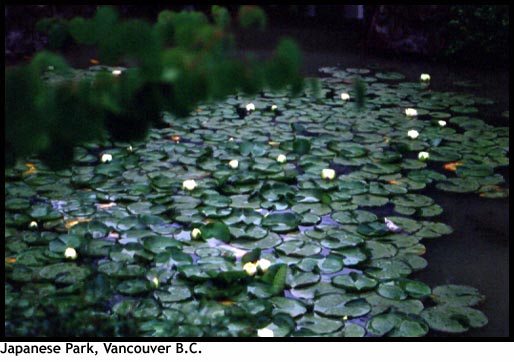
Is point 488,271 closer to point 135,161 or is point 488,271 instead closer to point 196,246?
point 196,246

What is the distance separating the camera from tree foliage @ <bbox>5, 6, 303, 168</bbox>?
661 millimetres

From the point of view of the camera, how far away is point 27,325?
59.6 inches

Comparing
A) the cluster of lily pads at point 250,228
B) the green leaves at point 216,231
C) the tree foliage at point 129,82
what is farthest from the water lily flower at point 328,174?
the tree foliage at point 129,82

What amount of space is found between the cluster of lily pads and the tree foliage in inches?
31.0

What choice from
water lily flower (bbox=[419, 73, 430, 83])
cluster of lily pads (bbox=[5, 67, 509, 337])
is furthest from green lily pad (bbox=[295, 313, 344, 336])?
water lily flower (bbox=[419, 73, 430, 83])

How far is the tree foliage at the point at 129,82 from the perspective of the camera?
66 centimetres

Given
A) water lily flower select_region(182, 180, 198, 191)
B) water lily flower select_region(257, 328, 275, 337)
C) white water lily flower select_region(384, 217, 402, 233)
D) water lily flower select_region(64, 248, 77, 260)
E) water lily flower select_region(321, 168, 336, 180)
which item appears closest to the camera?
water lily flower select_region(257, 328, 275, 337)

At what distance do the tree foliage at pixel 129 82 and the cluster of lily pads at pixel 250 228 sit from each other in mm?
786

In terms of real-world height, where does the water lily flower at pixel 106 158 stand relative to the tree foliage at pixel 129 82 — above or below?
below

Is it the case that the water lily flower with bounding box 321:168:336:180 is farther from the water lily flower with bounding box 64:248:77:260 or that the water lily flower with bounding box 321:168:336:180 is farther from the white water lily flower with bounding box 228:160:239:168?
the water lily flower with bounding box 64:248:77:260

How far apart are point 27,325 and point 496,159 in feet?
7.12

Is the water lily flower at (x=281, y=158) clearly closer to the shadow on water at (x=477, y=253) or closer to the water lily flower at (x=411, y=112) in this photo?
the shadow on water at (x=477, y=253)

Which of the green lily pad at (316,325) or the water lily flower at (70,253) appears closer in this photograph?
the green lily pad at (316,325)

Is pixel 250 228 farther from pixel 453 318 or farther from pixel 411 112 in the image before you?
pixel 411 112
